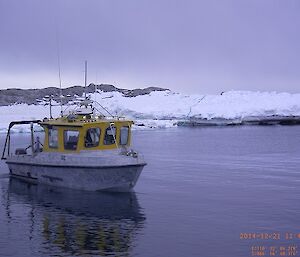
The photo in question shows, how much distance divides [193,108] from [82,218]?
54921 millimetres

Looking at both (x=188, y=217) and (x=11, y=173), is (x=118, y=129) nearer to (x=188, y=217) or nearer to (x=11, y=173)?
(x=188, y=217)

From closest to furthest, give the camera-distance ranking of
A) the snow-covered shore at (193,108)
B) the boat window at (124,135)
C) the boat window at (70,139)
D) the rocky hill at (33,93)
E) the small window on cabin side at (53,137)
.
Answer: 1. the boat window at (70,139)
2. the boat window at (124,135)
3. the small window on cabin side at (53,137)
4. the snow-covered shore at (193,108)
5. the rocky hill at (33,93)

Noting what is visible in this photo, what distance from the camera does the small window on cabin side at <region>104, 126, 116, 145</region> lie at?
19.4 m

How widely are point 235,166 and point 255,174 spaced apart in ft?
10.3

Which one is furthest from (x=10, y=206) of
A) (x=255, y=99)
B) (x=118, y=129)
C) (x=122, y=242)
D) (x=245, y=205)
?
(x=255, y=99)

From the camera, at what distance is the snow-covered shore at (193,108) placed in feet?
217

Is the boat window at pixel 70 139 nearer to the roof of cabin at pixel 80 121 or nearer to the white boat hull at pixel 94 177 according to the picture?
the roof of cabin at pixel 80 121

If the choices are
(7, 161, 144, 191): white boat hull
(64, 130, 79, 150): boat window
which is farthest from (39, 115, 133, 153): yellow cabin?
(7, 161, 144, 191): white boat hull

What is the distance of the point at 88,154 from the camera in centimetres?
1908

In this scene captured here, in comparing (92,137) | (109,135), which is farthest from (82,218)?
(109,135)

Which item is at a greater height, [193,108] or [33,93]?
[33,93]

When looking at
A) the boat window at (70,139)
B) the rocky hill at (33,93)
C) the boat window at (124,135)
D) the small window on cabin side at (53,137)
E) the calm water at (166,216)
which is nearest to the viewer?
the calm water at (166,216)

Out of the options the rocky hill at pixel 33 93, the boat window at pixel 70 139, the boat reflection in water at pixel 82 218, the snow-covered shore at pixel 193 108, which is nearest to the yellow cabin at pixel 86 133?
the boat window at pixel 70 139

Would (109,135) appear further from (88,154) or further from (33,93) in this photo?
(33,93)
